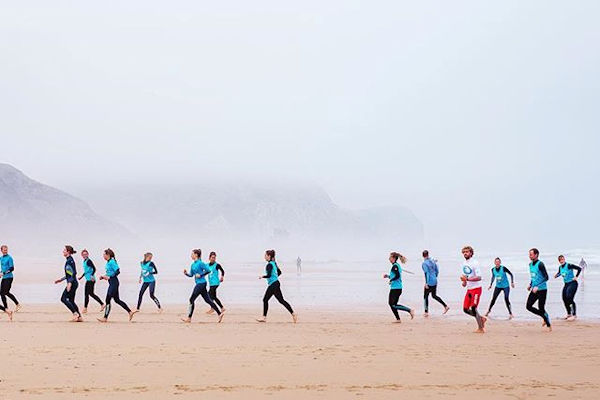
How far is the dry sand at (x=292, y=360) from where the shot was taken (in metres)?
8.84

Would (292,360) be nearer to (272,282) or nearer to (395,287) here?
(272,282)

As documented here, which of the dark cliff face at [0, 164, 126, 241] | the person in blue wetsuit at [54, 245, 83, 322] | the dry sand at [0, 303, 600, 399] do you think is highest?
the dark cliff face at [0, 164, 126, 241]

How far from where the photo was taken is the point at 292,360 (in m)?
11.1

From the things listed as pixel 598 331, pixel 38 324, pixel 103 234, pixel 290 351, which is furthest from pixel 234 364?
pixel 103 234

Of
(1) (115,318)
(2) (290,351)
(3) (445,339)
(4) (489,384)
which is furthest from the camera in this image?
(1) (115,318)

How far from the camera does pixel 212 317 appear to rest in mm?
18812

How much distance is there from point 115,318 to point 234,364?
319 inches

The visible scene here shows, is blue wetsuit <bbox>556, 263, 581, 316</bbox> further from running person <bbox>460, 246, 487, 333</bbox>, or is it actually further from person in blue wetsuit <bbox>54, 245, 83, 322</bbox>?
person in blue wetsuit <bbox>54, 245, 83, 322</bbox>

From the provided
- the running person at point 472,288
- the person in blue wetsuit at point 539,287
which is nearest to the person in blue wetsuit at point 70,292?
the running person at point 472,288

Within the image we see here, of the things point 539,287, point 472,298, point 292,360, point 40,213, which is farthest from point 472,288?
point 40,213

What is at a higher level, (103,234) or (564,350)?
(103,234)

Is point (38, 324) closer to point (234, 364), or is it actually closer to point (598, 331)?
point (234, 364)

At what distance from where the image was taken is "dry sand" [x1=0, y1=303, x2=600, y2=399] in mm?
8844

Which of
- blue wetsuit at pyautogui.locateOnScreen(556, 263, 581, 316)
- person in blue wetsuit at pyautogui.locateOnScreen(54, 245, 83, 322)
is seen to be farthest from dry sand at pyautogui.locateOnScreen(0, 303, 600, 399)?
blue wetsuit at pyautogui.locateOnScreen(556, 263, 581, 316)
